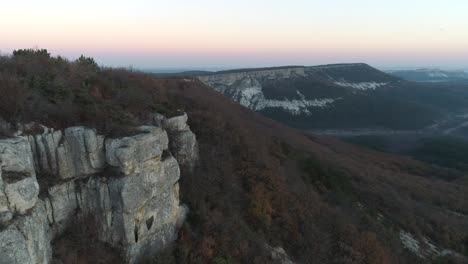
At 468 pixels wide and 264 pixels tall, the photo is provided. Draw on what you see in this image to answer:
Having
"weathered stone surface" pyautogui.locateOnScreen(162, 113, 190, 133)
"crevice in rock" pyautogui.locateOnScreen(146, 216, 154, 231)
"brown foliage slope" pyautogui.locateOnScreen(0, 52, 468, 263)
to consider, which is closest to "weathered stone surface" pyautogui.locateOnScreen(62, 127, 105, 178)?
"brown foliage slope" pyautogui.locateOnScreen(0, 52, 468, 263)

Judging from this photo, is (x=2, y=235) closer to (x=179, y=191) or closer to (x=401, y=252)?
(x=179, y=191)

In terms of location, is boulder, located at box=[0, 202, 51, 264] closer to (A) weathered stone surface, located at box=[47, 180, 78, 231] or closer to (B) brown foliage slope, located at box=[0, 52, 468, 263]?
(A) weathered stone surface, located at box=[47, 180, 78, 231]

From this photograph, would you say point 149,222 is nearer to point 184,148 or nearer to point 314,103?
point 184,148

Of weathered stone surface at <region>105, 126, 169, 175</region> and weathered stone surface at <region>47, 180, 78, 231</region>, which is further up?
weathered stone surface at <region>105, 126, 169, 175</region>

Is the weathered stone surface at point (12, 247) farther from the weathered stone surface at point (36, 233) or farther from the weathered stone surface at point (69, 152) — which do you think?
the weathered stone surface at point (69, 152)

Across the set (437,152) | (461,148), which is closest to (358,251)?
(437,152)

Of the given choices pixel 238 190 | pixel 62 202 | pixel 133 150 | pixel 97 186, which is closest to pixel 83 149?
pixel 97 186

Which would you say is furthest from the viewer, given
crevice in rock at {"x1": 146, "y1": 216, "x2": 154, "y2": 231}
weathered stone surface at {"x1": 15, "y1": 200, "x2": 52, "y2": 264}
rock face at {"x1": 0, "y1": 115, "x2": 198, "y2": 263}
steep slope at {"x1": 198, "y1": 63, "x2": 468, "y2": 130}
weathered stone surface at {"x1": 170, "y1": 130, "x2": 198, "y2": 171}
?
steep slope at {"x1": 198, "y1": 63, "x2": 468, "y2": 130}

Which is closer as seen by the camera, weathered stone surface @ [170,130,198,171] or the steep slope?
weathered stone surface @ [170,130,198,171]
